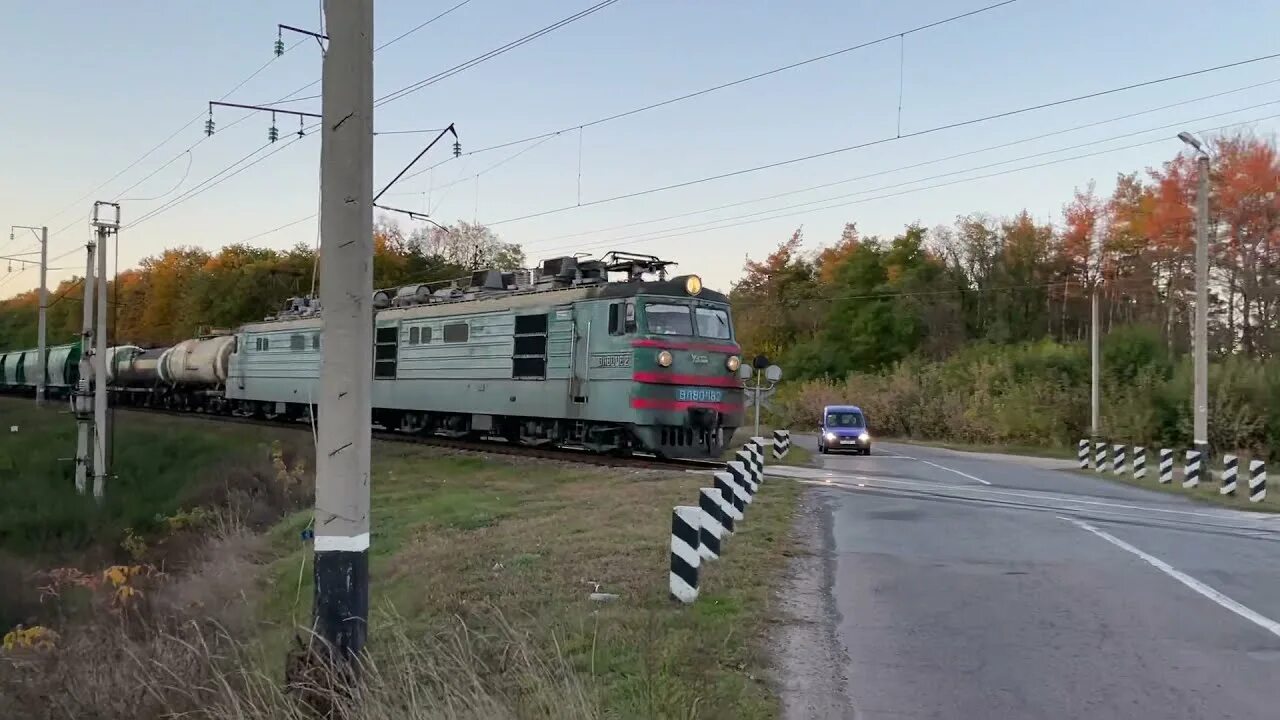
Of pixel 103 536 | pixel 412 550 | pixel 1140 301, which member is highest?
pixel 1140 301

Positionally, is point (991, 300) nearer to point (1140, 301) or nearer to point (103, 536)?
point (1140, 301)

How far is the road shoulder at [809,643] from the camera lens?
6180mm

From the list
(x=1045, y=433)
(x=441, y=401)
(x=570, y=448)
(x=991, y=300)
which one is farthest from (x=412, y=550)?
(x=991, y=300)

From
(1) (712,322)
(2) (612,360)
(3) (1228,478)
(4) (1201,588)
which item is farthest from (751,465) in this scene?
(3) (1228,478)

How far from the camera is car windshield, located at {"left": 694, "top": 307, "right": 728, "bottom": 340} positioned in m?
19.9

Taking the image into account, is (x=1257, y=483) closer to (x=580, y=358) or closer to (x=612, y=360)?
(x=612, y=360)

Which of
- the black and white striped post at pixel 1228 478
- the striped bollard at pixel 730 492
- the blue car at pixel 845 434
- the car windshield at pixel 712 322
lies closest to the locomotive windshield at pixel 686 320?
the car windshield at pixel 712 322

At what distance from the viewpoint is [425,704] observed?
18.8ft

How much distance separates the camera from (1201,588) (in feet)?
31.7

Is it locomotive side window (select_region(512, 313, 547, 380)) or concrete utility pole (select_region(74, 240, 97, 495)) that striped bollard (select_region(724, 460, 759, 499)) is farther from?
concrete utility pole (select_region(74, 240, 97, 495))

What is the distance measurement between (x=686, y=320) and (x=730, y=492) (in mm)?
7201

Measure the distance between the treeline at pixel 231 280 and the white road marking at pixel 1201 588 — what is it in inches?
1563

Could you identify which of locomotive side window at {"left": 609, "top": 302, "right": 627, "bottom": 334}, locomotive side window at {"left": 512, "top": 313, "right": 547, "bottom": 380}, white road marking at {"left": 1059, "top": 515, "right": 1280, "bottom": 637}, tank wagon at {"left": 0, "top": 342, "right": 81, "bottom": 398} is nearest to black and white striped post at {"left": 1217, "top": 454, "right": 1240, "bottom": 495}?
white road marking at {"left": 1059, "top": 515, "right": 1280, "bottom": 637}

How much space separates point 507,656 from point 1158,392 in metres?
36.2
